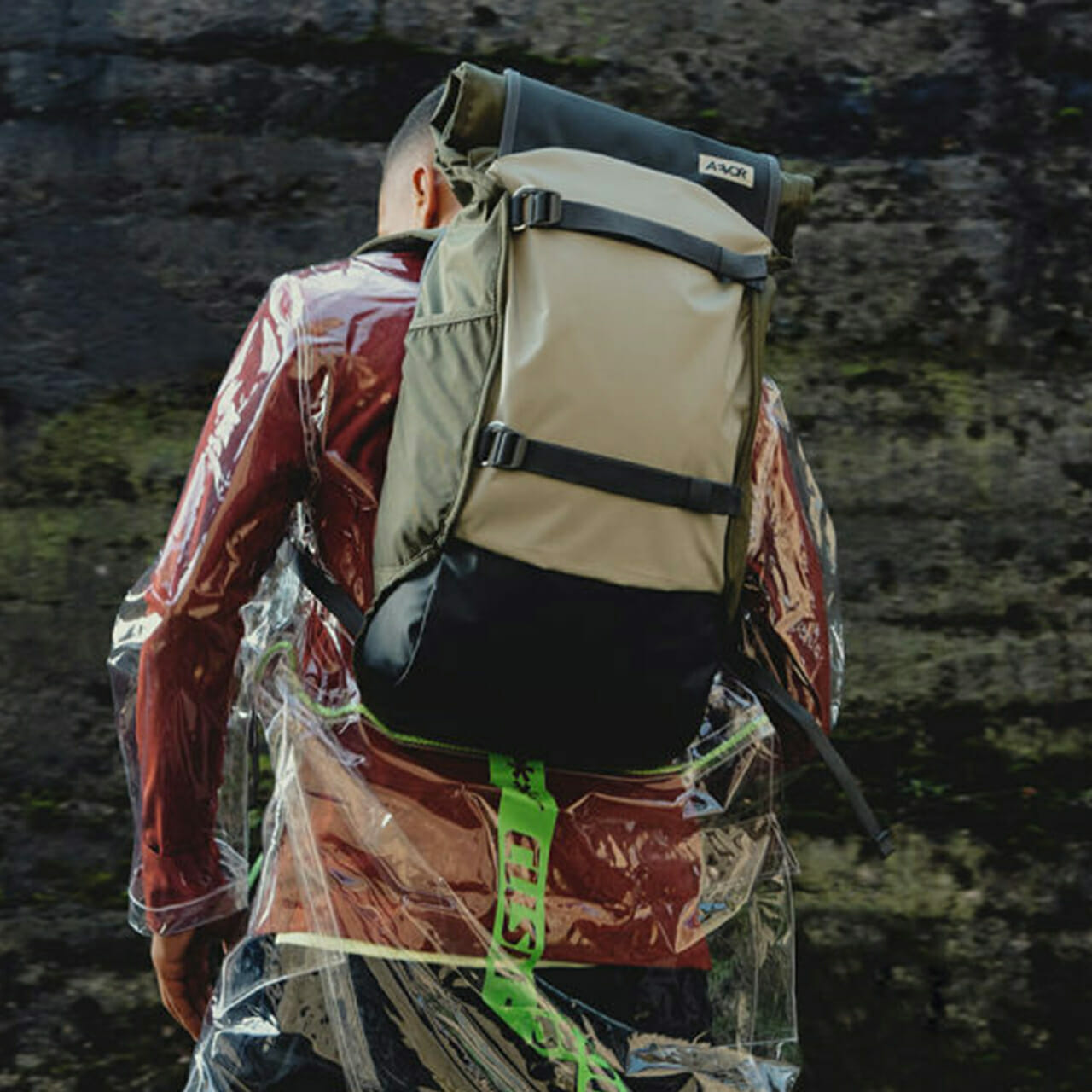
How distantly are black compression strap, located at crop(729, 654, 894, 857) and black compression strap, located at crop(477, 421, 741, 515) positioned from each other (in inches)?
13.7


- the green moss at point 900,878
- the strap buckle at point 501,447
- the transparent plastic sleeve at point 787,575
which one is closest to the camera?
the strap buckle at point 501,447

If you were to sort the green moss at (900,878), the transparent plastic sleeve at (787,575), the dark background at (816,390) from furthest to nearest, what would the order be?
the green moss at (900,878) → the dark background at (816,390) → the transparent plastic sleeve at (787,575)

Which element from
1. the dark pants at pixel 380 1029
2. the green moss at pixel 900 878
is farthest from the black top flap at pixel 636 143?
the green moss at pixel 900 878

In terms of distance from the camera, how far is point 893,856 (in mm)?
2850

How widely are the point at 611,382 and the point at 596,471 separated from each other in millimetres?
87

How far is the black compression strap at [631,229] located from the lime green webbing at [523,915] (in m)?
0.55

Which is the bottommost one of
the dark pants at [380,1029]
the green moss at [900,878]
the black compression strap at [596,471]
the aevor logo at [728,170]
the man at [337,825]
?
the green moss at [900,878]

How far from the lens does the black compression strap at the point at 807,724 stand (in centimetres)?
164

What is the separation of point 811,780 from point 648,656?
5.15ft

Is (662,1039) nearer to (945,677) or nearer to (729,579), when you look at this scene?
(729,579)

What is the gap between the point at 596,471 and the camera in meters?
1.36

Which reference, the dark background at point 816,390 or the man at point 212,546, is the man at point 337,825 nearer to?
the man at point 212,546

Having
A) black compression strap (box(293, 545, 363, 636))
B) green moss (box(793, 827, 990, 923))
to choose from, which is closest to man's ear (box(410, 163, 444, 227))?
black compression strap (box(293, 545, 363, 636))

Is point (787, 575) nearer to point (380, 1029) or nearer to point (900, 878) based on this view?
point (380, 1029)
